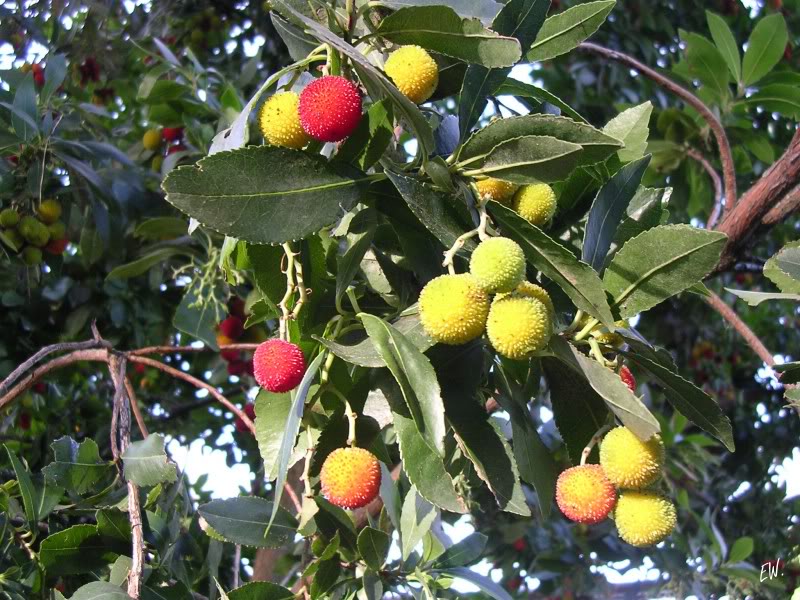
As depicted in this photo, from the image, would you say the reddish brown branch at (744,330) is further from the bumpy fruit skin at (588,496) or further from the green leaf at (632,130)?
the bumpy fruit skin at (588,496)

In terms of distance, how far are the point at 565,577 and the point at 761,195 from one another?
6.96 ft

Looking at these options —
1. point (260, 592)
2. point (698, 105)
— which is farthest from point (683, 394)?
point (698, 105)

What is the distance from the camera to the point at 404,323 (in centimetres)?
→ 94

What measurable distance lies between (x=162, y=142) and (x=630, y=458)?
2299mm

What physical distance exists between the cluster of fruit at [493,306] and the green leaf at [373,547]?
1.34ft

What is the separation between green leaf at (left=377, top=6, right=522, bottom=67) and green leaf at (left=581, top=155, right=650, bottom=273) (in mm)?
164

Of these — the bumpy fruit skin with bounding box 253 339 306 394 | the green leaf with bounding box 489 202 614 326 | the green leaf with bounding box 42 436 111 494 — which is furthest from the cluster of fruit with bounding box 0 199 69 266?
the green leaf with bounding box 489 202 614 326

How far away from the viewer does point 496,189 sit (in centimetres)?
90

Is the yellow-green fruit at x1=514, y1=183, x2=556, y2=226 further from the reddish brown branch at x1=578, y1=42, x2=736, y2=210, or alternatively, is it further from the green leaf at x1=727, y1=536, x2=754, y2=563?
the green leaf at x1=727, y1=536, x2=754, y2=563

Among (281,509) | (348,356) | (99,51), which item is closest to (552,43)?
(348,356)

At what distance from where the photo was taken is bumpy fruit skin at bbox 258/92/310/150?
91cm

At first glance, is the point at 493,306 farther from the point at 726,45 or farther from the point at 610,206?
the point at 726,45

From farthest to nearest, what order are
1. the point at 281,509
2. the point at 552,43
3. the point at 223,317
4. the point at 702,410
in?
the point at 223,317
the point at 281,509
the point at 552,43
the point at 702,410

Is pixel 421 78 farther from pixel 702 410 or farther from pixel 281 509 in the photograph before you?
pixel 281 509
